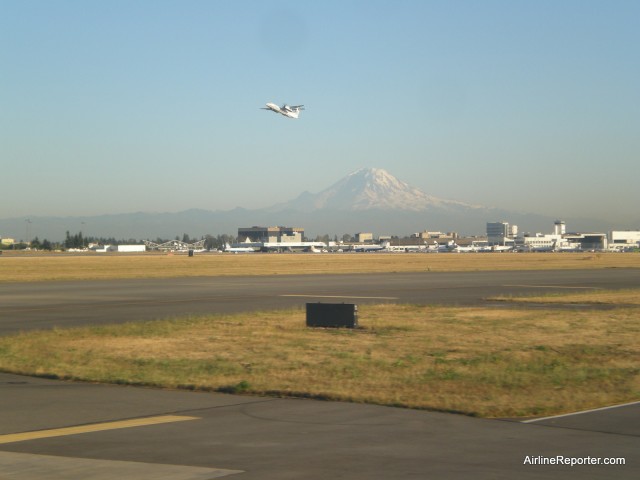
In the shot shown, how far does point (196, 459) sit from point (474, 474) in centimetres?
353

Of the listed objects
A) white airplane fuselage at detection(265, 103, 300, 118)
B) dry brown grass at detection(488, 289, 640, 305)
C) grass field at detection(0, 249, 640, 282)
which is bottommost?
dry brown grass at detection(488, 289, 640, 305)

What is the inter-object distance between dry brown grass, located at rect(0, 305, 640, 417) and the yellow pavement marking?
10.0ft

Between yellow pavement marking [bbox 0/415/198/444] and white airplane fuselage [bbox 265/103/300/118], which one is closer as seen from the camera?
yellow pavement marking [bbox 0/415/198/444]

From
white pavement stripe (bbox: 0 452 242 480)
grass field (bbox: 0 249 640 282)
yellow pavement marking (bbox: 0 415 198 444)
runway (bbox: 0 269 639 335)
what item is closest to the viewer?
white pavement stripe (bbox: 0 452 242 480)

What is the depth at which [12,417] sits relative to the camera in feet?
46.5

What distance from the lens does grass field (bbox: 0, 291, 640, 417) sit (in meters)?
16.2

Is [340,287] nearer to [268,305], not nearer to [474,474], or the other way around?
[268,305]

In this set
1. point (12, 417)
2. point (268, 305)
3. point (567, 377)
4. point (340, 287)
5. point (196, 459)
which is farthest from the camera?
point (340, 287)

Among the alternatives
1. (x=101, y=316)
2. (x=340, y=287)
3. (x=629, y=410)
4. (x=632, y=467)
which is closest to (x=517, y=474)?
(x=632, y=467)

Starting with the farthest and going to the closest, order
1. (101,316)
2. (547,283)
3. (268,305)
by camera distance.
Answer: (547,283)
(268,305)
(101,316)

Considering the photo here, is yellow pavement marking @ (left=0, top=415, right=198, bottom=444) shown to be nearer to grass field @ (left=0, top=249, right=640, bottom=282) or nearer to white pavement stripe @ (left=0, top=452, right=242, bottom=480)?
white pavement stripe @ (left=0, top=452, right=242, bottom=480)

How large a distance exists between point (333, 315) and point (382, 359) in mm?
7941

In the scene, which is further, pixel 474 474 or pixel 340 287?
pixel 340 287

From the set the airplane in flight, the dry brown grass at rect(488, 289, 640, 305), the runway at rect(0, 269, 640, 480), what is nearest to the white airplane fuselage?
the airplane in flight
